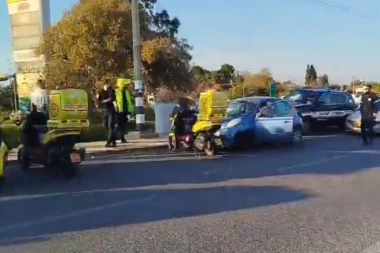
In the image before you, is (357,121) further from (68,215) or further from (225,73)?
(225,73)

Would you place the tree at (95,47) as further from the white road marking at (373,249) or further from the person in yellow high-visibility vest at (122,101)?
the white road marking at (373,249)

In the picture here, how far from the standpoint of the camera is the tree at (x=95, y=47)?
24016 millimetres

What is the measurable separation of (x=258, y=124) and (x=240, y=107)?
35.0 inches

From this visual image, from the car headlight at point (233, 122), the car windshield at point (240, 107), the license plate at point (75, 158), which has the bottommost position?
the license plate at point (75, 158)

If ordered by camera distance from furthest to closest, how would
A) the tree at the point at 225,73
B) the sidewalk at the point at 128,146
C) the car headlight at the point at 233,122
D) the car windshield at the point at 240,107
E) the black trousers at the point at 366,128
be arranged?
the tree at the point at 225,73 → the black trousers at the point at 366,128 → the car windshield at the point at 240,107 → the car headlight at the point at 233,122 → the sidewalk at the point at 128,146

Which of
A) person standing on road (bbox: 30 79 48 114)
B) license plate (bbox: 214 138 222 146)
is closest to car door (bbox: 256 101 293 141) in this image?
license plate (bbox: 214 138 222 146)

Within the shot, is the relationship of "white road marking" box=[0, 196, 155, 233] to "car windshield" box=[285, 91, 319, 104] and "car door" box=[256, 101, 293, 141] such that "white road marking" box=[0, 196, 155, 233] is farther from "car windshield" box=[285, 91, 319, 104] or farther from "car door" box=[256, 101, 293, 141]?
"car windshield" box=[285, 91, 319, 104]

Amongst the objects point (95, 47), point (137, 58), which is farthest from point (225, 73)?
point (137, 58)

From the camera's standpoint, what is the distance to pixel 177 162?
1226cm

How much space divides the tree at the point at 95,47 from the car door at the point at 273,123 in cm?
1038

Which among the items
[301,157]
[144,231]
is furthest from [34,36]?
[144,231]

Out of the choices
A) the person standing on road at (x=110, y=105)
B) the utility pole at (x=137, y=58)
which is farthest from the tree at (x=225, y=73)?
the person standing on road at (x=110, y=105)

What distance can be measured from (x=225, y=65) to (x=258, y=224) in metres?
48.9

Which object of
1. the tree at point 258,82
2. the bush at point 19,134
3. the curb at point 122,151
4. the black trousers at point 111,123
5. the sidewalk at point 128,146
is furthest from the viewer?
the tree at point 258,82
